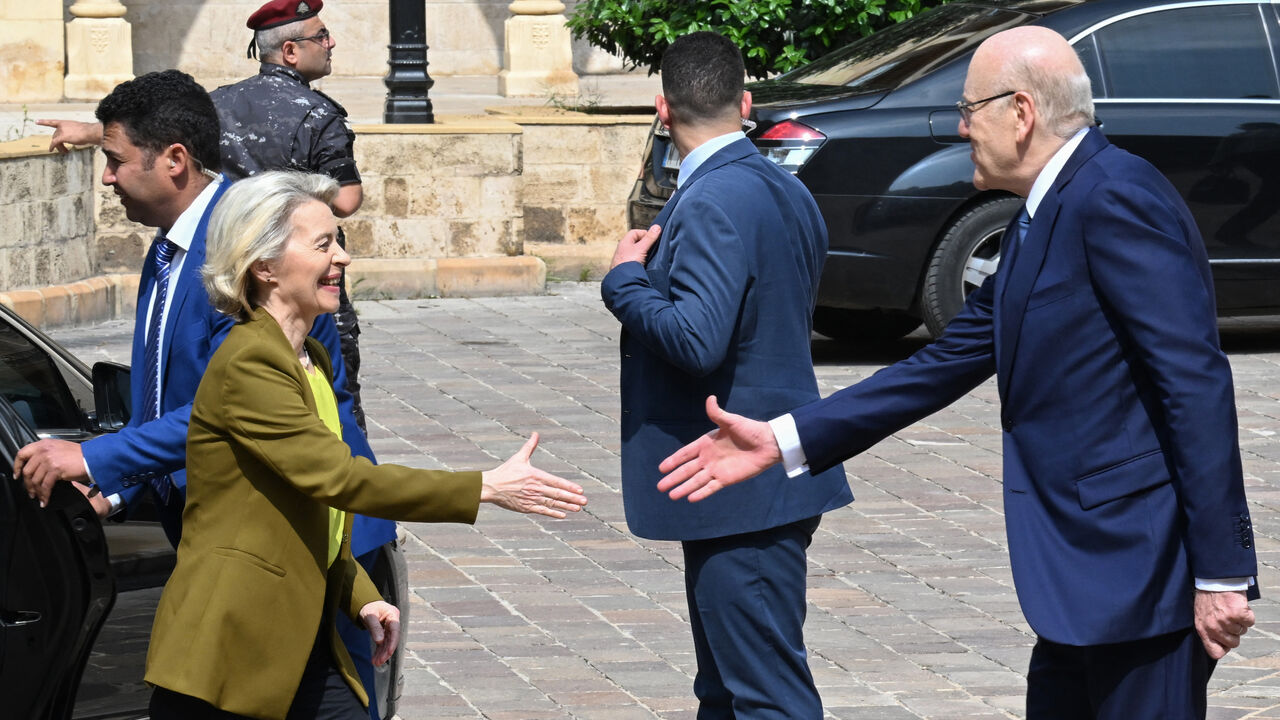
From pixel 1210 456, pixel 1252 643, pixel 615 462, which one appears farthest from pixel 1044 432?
pixel 615 462

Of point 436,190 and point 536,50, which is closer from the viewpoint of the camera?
point 436,190

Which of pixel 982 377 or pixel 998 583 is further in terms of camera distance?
pixel 998 583

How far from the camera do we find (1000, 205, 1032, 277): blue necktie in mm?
3706

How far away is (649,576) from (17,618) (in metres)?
2.99

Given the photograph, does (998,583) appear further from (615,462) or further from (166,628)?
(166,628)

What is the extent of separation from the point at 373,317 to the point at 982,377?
8387 millimetres

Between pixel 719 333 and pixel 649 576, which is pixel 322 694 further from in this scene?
pixel 649 576

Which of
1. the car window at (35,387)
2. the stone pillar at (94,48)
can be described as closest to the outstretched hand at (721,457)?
the car window at (35,387)

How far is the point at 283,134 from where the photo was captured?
6117 millimetres

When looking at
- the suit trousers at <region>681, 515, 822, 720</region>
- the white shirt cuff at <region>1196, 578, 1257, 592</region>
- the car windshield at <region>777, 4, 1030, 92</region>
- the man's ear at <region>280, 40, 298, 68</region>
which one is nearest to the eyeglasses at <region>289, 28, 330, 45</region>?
the man's ear at <region>280, 40, 298, 68</region>

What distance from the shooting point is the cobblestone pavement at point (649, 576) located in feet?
18.2

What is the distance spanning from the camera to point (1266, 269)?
10.2 metres

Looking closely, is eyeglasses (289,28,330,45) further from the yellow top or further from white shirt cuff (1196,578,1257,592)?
white shirt cuff (1196,578,1257,592)

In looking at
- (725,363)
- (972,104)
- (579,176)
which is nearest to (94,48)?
(579,176)
